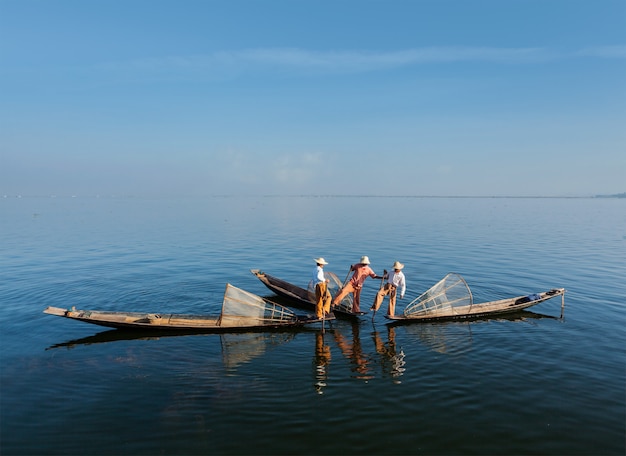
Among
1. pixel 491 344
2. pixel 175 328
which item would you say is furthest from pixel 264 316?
pixel 491 344

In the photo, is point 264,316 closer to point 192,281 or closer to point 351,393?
point 351,393

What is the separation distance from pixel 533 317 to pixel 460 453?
1373cm

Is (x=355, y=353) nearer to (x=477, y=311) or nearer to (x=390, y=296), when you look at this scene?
(x=390, y=296)

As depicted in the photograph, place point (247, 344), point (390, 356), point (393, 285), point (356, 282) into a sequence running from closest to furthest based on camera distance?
1. point (390, 356)
2. point (247, 344)
3. point (393, 285)
4. point (356, 282)

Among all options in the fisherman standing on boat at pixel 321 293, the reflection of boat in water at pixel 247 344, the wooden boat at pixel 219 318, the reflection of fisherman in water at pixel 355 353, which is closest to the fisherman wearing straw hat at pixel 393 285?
the reflection of fisherman in water at pixel 355 353

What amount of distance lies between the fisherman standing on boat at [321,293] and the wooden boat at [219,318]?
428 millimetres

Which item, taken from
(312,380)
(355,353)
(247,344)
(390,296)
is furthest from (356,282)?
(312,380)

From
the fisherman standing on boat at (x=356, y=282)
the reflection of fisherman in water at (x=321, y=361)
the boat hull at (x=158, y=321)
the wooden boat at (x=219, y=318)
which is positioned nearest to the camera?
the reflection of fisherman in water at (x=321, y=361)

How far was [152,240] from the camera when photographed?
5191cm

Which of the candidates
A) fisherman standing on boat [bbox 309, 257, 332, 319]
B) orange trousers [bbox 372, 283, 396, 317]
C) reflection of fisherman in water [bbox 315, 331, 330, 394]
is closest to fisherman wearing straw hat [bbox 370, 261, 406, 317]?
orange trousers [bbox 372, 283, 396, 317]

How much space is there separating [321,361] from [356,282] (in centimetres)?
581

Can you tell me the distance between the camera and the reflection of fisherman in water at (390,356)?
1408 centimetres

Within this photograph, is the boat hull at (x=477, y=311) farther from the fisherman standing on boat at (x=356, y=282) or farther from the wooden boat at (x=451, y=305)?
the fisherman standing on boat at (x=356, y=282)

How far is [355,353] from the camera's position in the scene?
15859 millimetres
